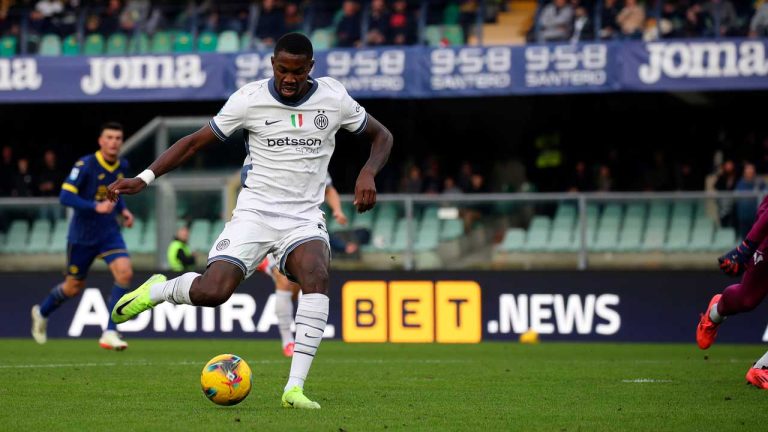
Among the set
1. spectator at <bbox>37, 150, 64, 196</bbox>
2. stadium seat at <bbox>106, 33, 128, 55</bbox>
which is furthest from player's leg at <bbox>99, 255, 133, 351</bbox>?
stadium seat at <bbox>106, 33, 128, 55</bbox>

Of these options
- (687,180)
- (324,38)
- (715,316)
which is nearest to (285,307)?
(715,316)

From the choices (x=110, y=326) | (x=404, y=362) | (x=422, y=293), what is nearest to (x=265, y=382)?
(x=404, y=362)

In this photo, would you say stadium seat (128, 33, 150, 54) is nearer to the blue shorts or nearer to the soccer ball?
the blue shorts

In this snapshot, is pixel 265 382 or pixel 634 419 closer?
pixel 634 419

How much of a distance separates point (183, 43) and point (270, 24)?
1.60m

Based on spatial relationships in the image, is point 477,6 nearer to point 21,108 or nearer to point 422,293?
point 422,293

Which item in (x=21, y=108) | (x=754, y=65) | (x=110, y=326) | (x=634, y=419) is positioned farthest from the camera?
(x=21, y=108)

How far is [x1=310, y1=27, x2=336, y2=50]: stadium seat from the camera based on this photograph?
2358 cm

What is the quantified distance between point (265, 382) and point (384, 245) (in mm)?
8513

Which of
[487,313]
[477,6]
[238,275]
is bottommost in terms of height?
[487,313]

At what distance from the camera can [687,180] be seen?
2202 cm

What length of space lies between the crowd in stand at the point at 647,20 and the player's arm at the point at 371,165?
13111mm

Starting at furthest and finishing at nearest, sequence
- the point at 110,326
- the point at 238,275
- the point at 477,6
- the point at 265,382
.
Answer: the point at 477,6, the point at 110,326, the point at 265,382, the point at 238,275

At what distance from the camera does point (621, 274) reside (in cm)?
1828
